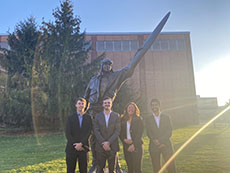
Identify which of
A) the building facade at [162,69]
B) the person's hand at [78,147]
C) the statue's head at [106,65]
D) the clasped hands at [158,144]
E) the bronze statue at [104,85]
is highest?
the building facade at [162,69]

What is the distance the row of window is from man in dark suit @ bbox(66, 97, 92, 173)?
77.3ft

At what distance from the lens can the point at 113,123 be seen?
3219 mm

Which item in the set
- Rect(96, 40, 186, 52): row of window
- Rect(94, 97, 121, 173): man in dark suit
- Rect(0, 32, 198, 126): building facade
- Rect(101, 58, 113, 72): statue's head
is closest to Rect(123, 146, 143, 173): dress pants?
Rect(94, 97, 121, 173): man in dark suit

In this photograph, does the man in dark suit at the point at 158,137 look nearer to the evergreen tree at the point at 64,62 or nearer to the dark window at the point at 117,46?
the evergreen tree at the point at 64,62

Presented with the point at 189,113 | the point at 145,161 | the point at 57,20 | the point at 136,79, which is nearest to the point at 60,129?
the point at 57,20

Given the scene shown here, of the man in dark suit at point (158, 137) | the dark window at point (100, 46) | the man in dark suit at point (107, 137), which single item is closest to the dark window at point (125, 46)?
the dark window at point (100, 46)

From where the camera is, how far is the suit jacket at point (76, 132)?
3092 millimetres

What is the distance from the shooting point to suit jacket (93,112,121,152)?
3.15 meters

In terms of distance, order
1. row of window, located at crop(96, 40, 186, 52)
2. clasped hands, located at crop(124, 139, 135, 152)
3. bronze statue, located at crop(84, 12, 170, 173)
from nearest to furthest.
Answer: clasped hands, located at crop(124, 139, 135, 152), bronze statue, located at crop(84, 12, 170, 173), row of window, located at crop(96, 40, 186, 52)

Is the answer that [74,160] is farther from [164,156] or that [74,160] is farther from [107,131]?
[164,156]

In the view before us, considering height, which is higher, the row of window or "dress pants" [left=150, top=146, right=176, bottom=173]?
the row of window

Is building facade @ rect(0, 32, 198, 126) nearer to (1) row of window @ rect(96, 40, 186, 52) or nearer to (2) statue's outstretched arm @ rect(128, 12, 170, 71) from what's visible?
(1) row of window @ rect(96, 40, 186, 52)

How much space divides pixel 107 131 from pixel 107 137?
99 mm

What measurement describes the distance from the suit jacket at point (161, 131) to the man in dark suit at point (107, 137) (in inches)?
29.0
